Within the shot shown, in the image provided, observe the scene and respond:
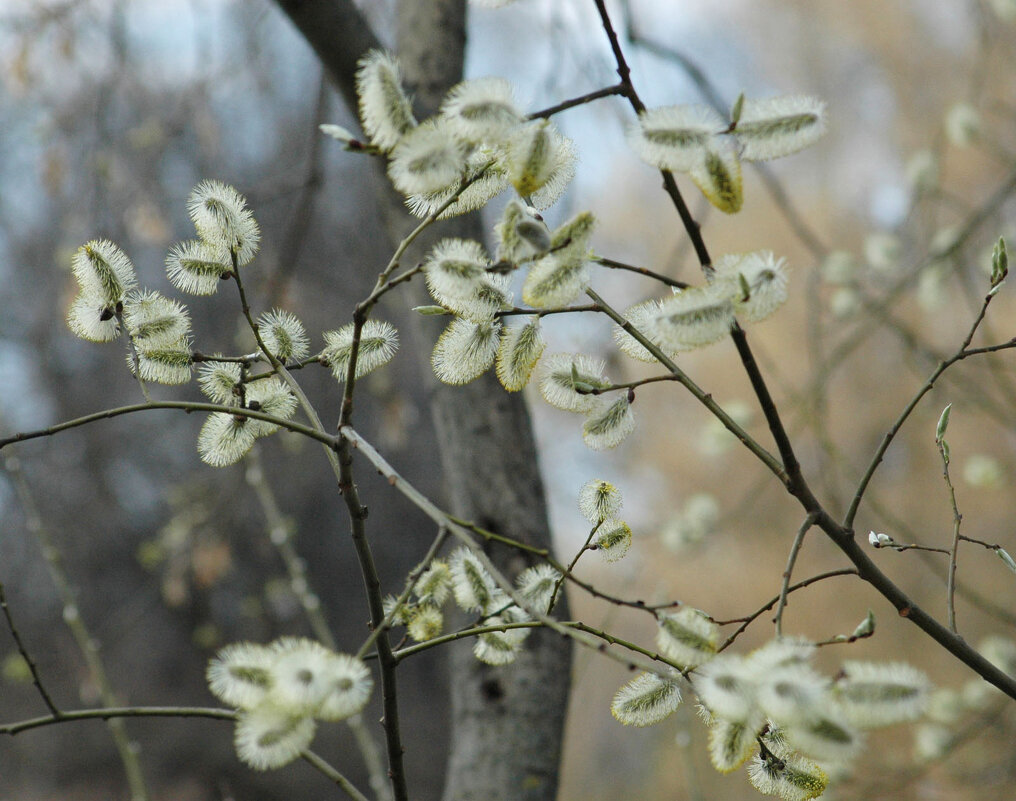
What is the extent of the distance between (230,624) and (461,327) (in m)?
5.19

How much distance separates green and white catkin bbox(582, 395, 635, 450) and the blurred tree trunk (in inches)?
21.2

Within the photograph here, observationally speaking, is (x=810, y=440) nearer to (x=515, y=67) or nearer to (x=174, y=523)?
(x=515, y=67)

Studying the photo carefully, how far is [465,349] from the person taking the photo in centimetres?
59

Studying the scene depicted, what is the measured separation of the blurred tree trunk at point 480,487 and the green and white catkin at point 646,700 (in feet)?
1.85

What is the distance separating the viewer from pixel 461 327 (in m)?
0.59

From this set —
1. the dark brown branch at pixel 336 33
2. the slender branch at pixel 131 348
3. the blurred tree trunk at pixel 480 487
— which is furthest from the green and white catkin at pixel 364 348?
the dark brown branch at pixel 336 33

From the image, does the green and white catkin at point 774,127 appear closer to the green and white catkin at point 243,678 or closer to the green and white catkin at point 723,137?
the green and white catkin at point 723,137

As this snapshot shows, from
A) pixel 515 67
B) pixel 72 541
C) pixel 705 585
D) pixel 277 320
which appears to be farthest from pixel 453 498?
pixel 72 541

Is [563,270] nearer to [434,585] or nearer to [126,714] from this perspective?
[434,585]

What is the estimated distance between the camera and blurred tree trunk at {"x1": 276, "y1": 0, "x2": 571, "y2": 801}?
1.09 m

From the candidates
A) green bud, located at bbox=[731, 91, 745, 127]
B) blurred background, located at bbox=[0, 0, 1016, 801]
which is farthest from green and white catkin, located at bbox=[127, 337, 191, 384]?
blurred background, located at bbox=[0, 0, 1016, 801]

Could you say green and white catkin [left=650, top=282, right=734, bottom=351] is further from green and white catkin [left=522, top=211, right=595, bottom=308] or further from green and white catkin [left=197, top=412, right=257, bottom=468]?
green and white catkin [left=197, top=412, right=257, bottom=468]

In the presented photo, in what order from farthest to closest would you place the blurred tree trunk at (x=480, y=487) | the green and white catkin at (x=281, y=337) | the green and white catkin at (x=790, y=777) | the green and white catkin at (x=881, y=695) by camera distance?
the blurred tree trunk at (x=480, y=487), the green and white catkin at (x=281, y=337), the green and white catkin at (x=790, y=777), the green and white catkin at (x=881, y=695)

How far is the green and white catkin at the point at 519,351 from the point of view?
0.58 metres
